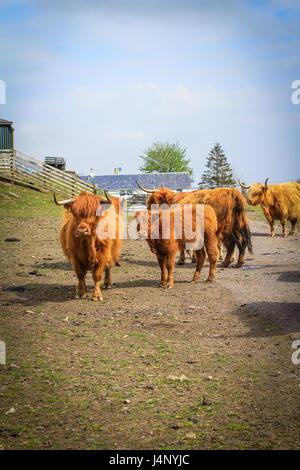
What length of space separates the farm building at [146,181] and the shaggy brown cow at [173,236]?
58194mm

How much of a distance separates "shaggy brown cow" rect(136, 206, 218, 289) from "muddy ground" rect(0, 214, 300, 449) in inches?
14.1

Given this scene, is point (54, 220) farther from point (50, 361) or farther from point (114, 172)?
point (114, 172)

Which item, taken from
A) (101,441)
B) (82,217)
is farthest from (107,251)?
(101,441)

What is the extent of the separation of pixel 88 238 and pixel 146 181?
2458 inches

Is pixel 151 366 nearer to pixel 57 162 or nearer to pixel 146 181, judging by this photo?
pixel 57 162

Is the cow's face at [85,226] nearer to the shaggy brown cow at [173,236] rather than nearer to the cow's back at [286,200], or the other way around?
the shaggy brown cow at [173,236]

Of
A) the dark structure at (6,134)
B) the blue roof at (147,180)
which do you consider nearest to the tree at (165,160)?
the blue roof at (147,180)

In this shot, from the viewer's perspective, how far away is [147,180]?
69125 mm

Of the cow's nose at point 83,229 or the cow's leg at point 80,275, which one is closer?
the cow's nose at point 83,229

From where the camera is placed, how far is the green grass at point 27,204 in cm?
1795

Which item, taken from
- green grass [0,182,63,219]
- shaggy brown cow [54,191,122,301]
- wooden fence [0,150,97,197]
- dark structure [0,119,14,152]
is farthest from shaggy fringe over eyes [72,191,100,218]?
dark structure [0,119,14,152]

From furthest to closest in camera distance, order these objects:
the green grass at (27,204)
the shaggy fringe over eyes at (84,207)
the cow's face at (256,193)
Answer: the green grass at (27,204)
the cow's face at (256,193)
the shaggy fringe over eyes at (84,207)

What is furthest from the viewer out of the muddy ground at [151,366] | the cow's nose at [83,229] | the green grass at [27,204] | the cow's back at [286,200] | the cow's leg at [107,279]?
the green grass at [27,204]
